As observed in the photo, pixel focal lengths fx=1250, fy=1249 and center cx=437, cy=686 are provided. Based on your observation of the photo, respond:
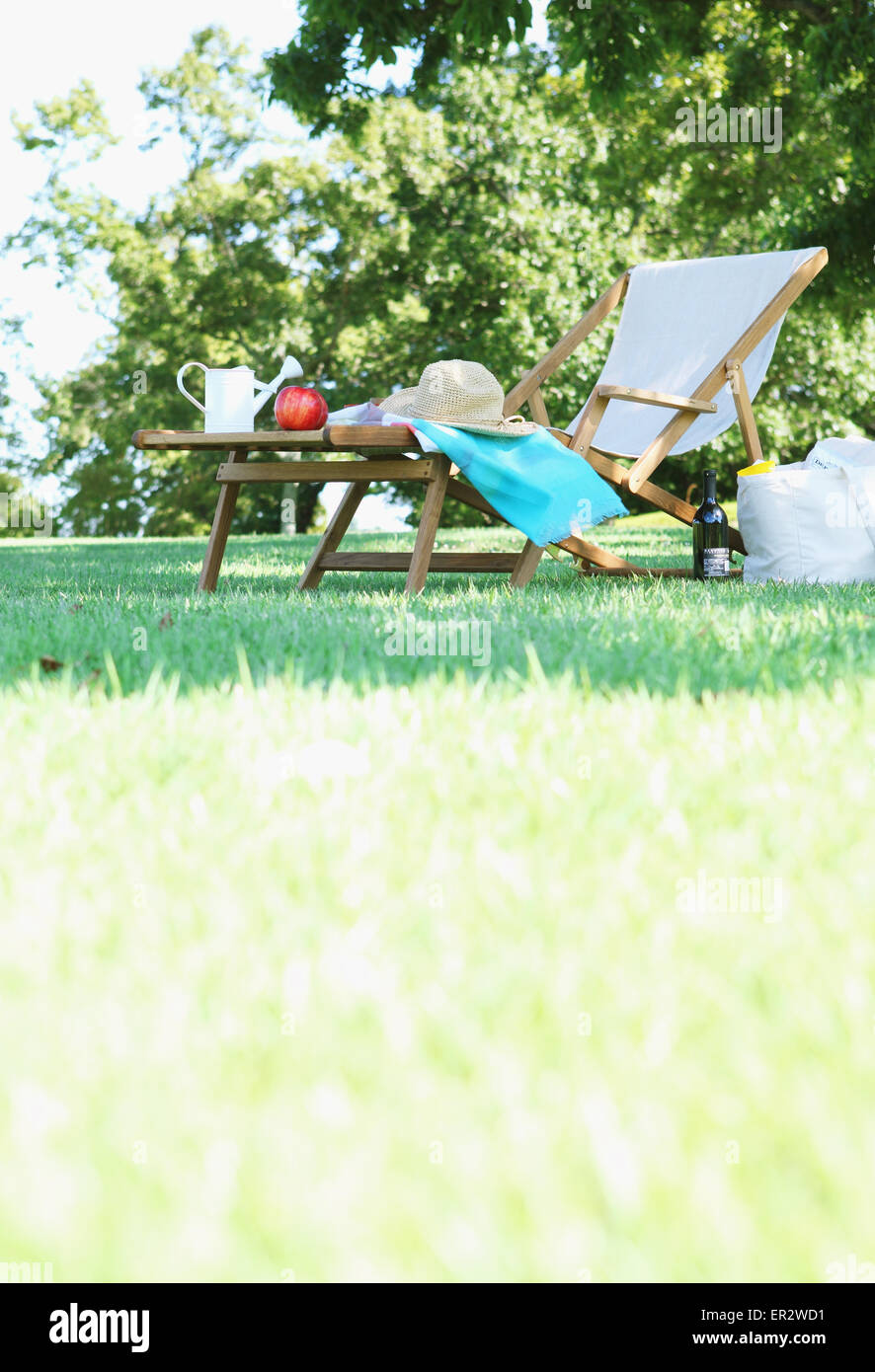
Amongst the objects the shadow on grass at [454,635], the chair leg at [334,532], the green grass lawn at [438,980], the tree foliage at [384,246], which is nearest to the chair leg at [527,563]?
the shadow on grass at [454,635]

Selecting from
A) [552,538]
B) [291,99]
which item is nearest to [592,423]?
[552,538]

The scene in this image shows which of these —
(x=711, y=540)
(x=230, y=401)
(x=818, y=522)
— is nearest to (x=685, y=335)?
(x=711, y=540)

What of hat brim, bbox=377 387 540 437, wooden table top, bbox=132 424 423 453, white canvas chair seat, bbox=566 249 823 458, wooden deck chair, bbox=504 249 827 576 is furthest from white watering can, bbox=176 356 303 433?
white canvas chair seat, bbox=566 249 823 458

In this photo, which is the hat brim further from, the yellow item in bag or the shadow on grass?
the yellow item in bag

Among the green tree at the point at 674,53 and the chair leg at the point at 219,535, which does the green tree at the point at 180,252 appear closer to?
the green tree at the point at 674,53

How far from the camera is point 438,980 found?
4.03 feet

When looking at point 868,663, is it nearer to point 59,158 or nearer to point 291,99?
point 291,99

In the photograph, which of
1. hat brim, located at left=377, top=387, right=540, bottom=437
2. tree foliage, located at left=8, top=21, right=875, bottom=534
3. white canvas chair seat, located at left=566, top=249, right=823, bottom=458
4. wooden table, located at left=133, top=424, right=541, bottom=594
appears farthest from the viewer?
tree foliage, located at left=8, top=21, right=875, bottom=534

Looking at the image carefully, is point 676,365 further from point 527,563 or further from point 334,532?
point 334,532

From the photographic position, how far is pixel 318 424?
17.5 ft

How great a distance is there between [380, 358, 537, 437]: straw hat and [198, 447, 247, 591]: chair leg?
2.68 feet

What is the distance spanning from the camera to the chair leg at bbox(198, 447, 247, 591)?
5.43 meters

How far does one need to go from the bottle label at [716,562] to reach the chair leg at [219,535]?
7.10 ft

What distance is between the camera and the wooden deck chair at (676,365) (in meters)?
5.47
